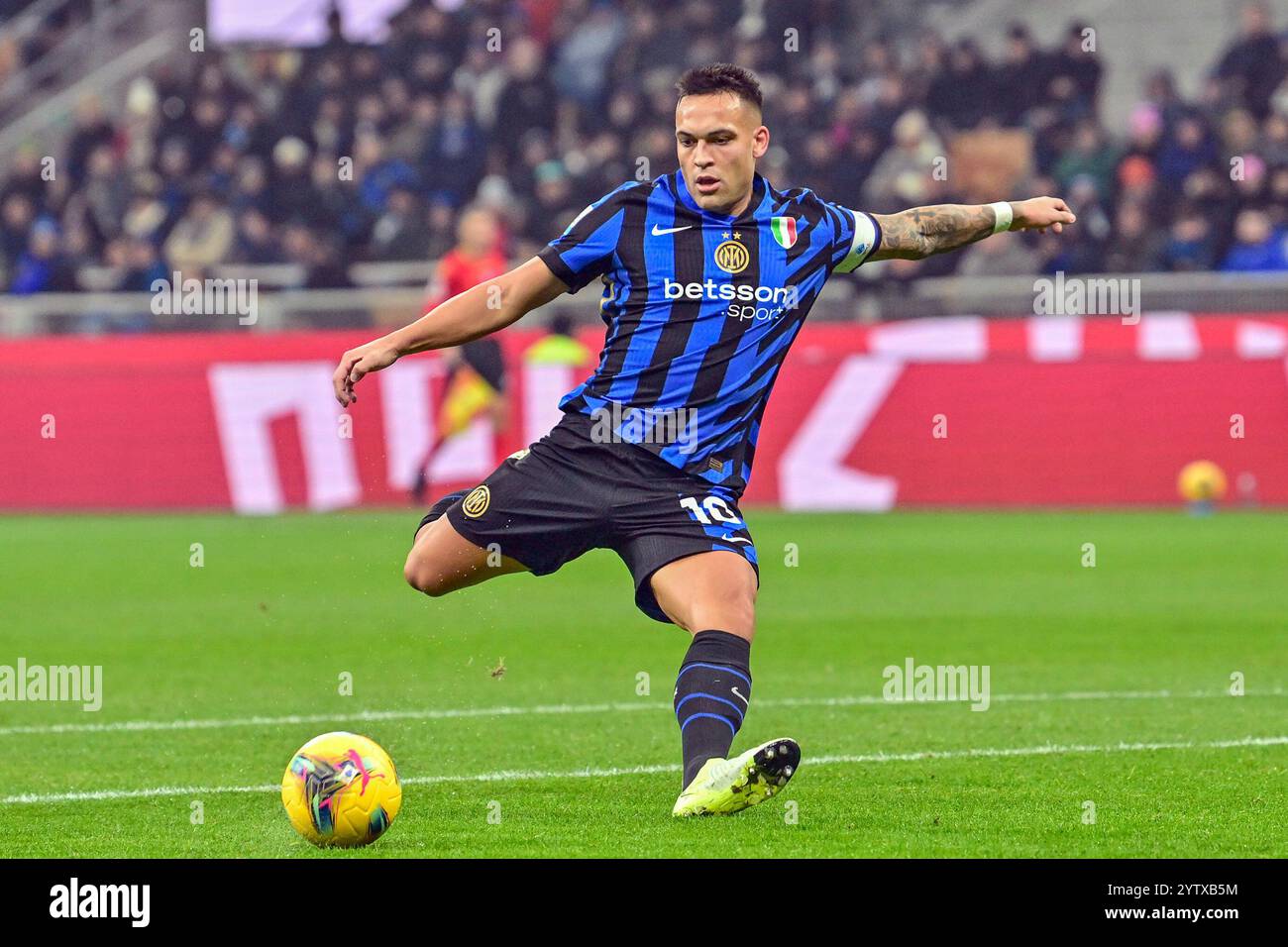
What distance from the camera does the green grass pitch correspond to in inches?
230

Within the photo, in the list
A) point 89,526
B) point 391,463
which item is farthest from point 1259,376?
point 89,526

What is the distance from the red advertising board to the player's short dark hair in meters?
10.4

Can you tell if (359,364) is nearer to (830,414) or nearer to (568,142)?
(830,414)

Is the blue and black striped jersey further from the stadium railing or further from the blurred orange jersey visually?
the stadium railing

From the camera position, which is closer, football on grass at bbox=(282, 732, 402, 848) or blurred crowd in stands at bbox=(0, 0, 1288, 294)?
football on grass at bbox=(282, 732, 402, 848)

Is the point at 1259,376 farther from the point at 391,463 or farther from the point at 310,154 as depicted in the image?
the point at 310,154

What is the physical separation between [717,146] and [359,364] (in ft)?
4.03

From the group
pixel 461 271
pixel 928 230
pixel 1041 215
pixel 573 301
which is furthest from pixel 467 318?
pixel 573 301

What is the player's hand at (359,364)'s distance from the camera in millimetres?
5891

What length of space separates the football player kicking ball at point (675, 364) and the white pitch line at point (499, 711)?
194 cm

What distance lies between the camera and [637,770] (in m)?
6.93

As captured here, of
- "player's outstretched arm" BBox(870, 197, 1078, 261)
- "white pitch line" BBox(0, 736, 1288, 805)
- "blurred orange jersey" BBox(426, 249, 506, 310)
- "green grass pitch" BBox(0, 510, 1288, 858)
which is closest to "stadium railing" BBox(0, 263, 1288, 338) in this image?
"blurred orange jersey" BBox(426, 249, 506, 310)

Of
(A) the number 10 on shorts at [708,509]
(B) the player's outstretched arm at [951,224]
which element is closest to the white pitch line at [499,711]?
(A) the number 10 on shorts at [708,509]

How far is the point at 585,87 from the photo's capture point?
→ 21922mm
